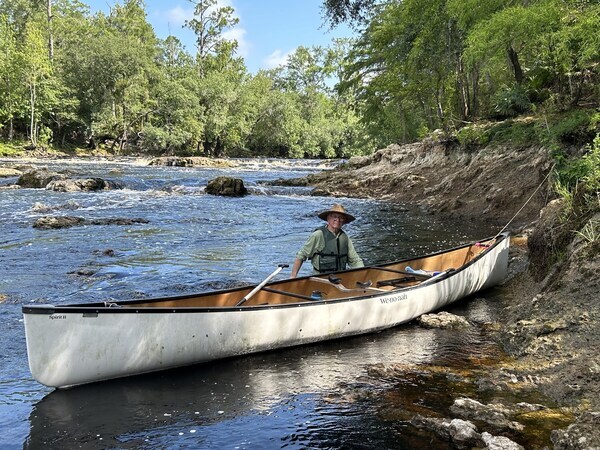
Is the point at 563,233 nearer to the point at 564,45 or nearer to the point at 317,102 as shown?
the point at 564,45

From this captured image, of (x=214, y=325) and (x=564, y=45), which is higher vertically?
(x=564, y=45)

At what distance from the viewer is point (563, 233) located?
750 centimetres

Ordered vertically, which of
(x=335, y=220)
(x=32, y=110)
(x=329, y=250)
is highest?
(x=32, y=110)

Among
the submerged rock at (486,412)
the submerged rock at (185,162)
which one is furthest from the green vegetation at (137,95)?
the submerged rock at (486,412)

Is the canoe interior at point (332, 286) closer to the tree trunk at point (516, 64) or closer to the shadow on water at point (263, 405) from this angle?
the shadow on water at point (263, 405)

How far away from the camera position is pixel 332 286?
287 inches

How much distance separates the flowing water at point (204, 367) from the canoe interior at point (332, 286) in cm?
74

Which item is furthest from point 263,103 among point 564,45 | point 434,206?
point 564,45

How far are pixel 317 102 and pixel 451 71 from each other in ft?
142

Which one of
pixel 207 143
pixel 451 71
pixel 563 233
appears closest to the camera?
pixel 563 233

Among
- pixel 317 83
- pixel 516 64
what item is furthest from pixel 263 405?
pixel 317 83

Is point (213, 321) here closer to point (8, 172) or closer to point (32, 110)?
point (8, 172)

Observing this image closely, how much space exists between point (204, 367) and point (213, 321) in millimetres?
517

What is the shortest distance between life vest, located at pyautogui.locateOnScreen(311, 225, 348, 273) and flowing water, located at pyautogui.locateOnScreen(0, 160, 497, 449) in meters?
1.31
